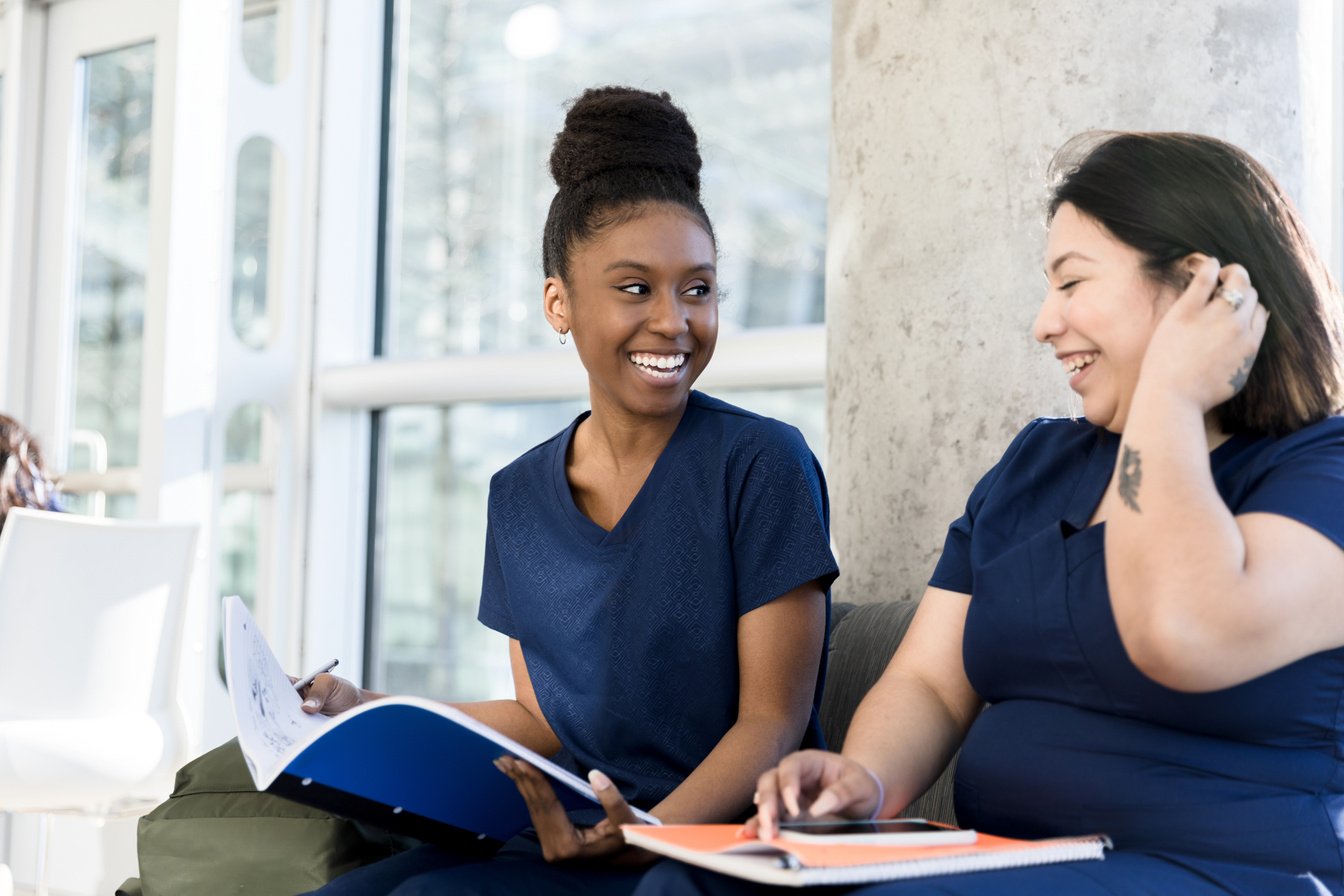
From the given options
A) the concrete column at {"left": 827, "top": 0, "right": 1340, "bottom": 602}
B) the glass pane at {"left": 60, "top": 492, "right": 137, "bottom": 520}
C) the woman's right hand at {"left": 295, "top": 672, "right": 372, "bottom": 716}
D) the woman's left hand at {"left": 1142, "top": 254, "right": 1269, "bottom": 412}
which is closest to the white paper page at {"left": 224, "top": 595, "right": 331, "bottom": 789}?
the woman's right hand at {"left": 295, "top": 672, "right": 372, "bottom": 716}

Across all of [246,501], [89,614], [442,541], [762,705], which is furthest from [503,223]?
[762,705]

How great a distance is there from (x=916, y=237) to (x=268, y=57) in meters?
3.02

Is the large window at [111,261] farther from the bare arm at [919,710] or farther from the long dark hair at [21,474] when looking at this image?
the bare arm at [919,710]

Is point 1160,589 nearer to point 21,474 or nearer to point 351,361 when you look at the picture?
point 21,474

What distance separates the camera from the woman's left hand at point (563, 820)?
1.27 m

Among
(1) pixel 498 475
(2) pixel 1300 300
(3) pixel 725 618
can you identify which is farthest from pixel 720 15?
(2) pixel 1300 300

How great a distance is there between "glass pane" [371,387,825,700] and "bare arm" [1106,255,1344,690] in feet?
9.51

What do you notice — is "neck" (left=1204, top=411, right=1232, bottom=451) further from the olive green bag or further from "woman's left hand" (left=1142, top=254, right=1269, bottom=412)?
the olive green bag

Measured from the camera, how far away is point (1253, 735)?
4.01ft

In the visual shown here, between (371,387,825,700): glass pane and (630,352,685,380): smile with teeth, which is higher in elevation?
(630,352,685,380): smile with teeth

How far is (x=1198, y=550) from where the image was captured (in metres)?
1.14

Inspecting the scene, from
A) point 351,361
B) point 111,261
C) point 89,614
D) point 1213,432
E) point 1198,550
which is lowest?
point 89,614

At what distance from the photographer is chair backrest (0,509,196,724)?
324 centimetres

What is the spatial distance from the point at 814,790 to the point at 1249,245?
0.63m
